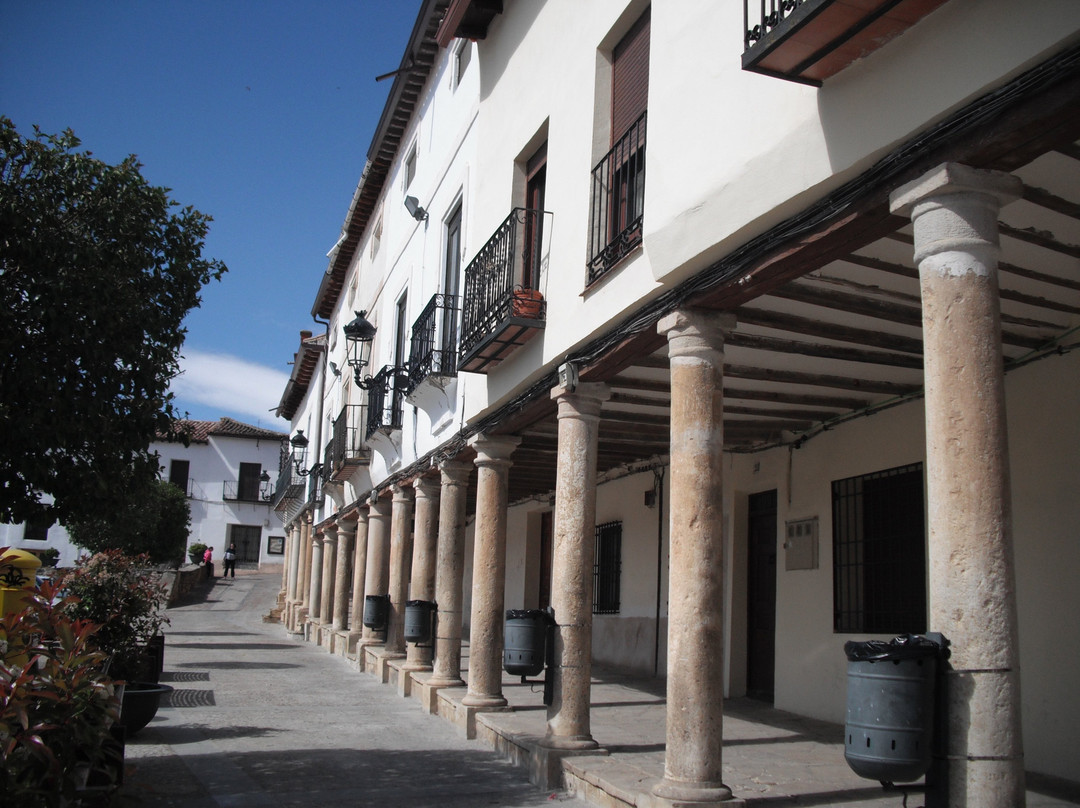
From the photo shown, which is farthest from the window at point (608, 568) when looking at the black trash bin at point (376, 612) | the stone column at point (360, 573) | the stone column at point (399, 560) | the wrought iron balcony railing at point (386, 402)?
the stone column at point (360, 573)

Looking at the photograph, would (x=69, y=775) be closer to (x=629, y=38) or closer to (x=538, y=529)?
(x=629, y=38)

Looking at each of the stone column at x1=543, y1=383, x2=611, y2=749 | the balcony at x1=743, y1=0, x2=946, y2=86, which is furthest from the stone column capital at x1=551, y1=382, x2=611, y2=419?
the balcony at x1=743, y1=0, x2=946, y2=86

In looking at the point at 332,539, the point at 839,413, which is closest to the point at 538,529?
the point at 332,539

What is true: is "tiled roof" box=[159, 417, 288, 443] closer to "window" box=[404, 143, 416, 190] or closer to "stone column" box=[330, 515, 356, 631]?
"stone column" box=[330, 515, 356, 631]

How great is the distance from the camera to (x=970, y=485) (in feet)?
11.3

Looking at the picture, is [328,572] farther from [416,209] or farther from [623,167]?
[623,167]

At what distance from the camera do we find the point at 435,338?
477 inches

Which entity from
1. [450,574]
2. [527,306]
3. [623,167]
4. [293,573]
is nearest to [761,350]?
[623,167]

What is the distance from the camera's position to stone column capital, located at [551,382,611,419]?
7.40m

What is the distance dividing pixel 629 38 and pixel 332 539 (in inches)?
673

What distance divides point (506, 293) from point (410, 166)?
27.9 feet

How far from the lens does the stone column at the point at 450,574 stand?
35.6 feet

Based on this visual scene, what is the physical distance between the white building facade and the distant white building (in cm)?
4051

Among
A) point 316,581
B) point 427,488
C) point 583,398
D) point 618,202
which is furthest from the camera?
point 316,581
